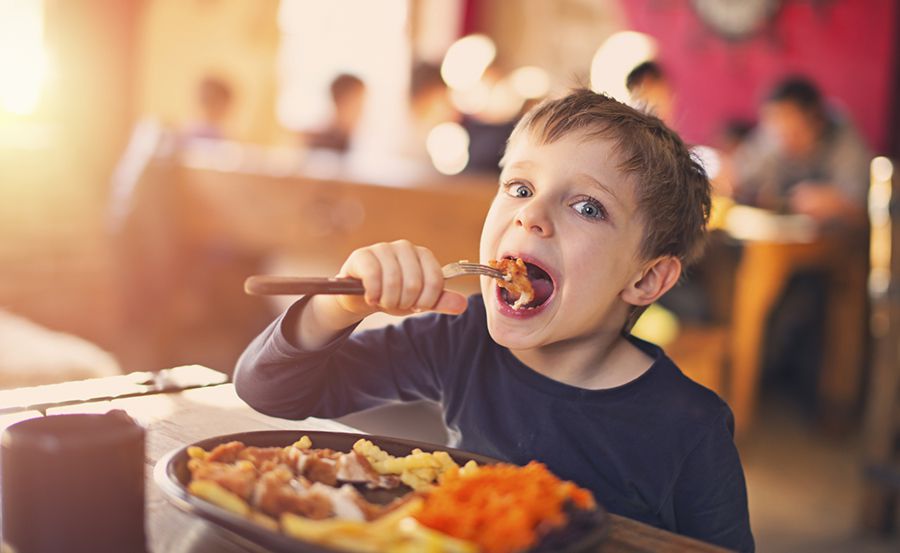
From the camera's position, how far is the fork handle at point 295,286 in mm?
771

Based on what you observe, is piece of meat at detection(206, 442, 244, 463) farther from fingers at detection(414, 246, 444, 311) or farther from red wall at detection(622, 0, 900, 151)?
red wall at detection(622, 0, 900, 151)

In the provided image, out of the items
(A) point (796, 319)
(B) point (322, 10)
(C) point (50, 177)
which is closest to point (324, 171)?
(C) point (50, 177)

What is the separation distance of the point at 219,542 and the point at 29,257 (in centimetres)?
258

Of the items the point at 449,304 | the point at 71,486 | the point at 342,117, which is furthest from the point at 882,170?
the point at 342,117

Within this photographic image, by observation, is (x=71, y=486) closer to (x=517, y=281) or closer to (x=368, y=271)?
(x=368, y=271)

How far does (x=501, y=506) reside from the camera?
68 centimetres

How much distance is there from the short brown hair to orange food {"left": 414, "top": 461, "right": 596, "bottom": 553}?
50 centimetres

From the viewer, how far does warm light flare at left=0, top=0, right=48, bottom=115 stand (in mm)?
5520

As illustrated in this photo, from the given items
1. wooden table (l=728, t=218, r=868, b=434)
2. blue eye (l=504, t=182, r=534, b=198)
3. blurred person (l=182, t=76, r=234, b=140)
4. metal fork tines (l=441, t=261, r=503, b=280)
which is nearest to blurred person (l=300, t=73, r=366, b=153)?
blurred person (l=182, t=76, r=234, b=140)

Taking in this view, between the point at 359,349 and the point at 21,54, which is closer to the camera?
the point at 359,349

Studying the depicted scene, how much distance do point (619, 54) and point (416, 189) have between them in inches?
147

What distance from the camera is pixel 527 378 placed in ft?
3.82

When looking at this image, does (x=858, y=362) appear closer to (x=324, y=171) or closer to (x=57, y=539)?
(x=324, y=171)

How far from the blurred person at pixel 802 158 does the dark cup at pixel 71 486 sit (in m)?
3.97
